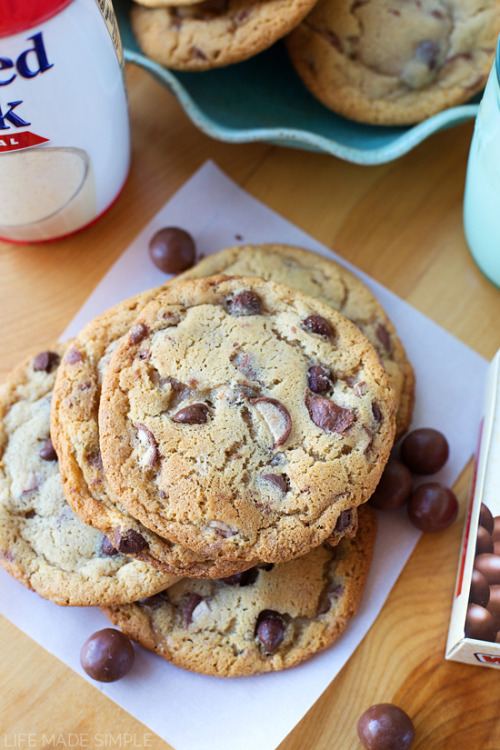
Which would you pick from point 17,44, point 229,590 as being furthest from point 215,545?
point 17,44

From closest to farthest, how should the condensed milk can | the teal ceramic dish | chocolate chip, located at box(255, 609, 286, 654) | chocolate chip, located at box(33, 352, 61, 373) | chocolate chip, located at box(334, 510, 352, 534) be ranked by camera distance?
1. the condensed milk can
2. chocolate chip, located at box(334, 510, 352, 534)
3. chocolate chip, located at box(255, 609, 286, 654)
4. chocolate chip, located at box(33, 352, 61, 373)
5. the teal ceramic dish

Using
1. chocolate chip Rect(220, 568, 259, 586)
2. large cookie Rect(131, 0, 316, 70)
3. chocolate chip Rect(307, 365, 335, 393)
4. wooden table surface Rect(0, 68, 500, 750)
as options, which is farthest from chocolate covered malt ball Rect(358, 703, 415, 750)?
large cookie Rect(131, 0, 316, 70)

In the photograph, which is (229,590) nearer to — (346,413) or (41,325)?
(346,413)

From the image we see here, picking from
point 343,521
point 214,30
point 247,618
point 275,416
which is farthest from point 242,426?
point 214,30

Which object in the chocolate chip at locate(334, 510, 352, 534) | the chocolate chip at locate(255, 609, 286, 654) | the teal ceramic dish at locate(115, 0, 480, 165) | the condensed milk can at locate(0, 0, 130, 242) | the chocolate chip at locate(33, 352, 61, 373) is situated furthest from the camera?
the teal ceramic dish at locate(115, 0, 480, 165)

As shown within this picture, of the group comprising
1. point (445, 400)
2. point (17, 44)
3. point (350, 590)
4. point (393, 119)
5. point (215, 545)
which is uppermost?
point (17, 44)

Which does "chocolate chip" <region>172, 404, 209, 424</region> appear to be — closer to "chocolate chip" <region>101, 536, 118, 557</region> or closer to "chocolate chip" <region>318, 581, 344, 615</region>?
"chocolate chip" <region>101, 536, 118, 557</region>
